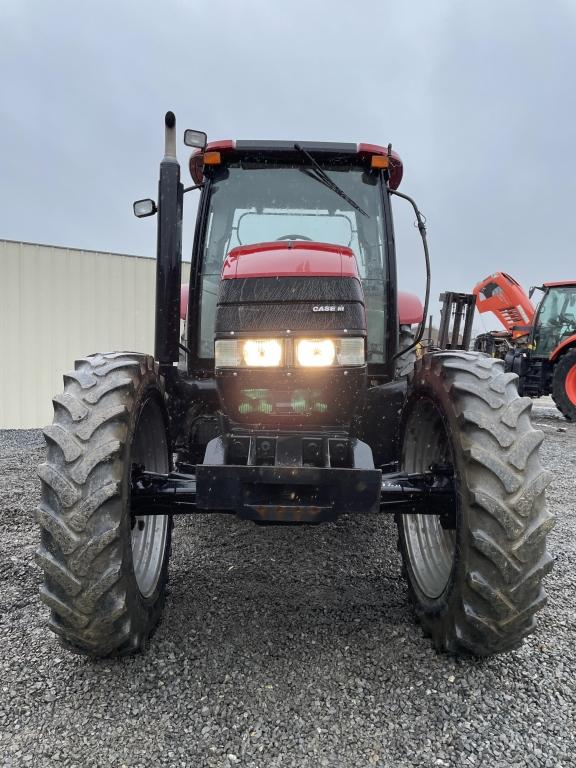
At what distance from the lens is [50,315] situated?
10359mm

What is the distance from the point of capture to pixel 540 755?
1683 millimetres

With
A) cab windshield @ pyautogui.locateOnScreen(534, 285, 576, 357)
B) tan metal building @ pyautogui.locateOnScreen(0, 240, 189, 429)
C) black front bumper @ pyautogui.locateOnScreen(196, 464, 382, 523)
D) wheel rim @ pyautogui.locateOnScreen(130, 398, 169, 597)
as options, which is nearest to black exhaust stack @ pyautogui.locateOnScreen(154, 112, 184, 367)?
wheel rim @ pyautogui.locateOnScreen(130, 398, 169, 597)

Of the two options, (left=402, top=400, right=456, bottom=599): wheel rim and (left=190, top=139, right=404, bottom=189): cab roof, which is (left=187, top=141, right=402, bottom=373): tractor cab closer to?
(left=190, top=139, right=404, bottom=189): cab roof

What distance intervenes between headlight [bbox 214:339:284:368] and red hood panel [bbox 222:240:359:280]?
10.8 inches

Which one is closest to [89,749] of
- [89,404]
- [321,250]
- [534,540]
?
[89,404]

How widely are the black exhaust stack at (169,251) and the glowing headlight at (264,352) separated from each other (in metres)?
0.59

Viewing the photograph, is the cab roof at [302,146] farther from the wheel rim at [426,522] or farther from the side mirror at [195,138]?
the wheel rim at [426,522]

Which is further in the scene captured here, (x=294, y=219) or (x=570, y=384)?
(x=570, y=384)

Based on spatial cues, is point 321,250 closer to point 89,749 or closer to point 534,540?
point 534,540

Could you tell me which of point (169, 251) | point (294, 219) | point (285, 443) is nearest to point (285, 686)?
point (285, 443)

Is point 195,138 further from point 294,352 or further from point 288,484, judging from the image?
point 288,484

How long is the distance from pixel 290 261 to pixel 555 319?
32.9 feet

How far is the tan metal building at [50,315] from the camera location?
1015cm

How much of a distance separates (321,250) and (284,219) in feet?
3.02
